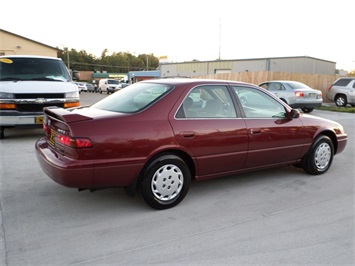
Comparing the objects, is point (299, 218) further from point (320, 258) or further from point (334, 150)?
point (334, 150)

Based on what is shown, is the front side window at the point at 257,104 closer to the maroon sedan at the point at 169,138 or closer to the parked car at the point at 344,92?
the maroon sedan at the point at 169,138

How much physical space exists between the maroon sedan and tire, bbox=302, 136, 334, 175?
0.18 metres

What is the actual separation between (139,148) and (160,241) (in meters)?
0.98

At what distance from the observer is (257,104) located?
4.59 metres

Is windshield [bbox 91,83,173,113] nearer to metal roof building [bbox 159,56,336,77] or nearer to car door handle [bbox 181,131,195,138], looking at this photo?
car door handle [bbox 181,131,195,138]

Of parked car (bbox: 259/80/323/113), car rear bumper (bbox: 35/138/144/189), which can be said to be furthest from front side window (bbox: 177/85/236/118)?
parked car (bbox: 259/80/323/113)

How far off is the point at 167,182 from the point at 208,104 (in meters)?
1.15

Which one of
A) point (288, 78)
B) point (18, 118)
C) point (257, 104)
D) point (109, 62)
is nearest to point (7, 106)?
point (18, 118)

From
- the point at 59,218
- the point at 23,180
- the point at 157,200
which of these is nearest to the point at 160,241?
the point at 157,200

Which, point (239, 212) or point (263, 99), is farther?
point (263, 99)

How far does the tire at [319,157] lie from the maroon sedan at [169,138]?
0.18 meters

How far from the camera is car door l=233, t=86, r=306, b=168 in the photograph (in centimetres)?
434

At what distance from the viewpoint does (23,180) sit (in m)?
4.61

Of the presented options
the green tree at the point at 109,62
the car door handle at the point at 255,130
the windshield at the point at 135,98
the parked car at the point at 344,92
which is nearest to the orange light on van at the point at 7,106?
the windshield at the point at 135,98
